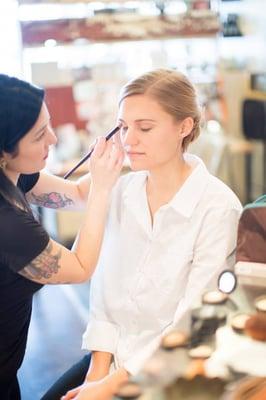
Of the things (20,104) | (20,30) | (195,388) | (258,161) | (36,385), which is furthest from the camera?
(258,161)

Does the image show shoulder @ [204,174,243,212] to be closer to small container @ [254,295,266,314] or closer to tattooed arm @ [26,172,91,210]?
small container @ [254,295,266,314]

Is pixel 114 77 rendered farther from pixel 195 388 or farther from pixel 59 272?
pixel 195 388

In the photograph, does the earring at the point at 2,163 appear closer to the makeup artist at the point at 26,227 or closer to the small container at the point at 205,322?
the makeup artist at the point at 26,227

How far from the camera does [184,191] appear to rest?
134 cm

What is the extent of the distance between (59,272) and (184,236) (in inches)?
11.8

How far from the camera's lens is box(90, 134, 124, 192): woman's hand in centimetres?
130

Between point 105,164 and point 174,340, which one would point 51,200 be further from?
point 174,340

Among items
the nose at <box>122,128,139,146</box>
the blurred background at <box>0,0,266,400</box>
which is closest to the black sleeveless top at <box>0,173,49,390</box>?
the nose at <box>122,128,139,146</box>

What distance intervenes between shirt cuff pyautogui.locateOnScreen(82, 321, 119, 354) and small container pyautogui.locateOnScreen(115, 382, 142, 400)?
0.52m

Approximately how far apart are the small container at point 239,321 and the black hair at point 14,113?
1.69 feet

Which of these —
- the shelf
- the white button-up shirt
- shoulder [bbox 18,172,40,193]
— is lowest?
the white button-up shirt

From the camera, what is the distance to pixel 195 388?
2.72 feet

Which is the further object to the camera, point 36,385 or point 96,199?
point 36,385

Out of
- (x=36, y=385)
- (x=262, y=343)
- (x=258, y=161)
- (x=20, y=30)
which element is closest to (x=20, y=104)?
(x=262, y=343)
